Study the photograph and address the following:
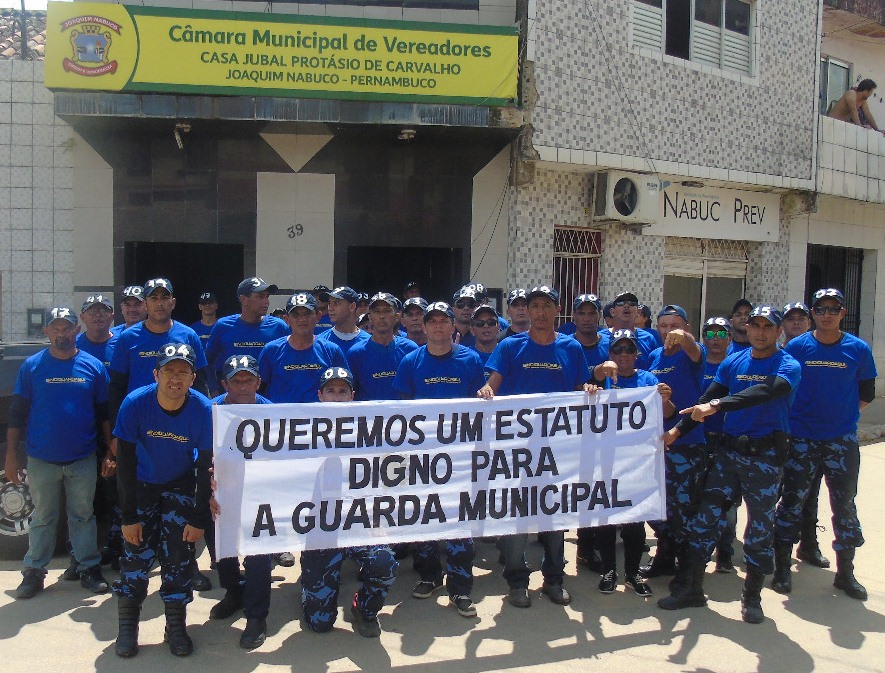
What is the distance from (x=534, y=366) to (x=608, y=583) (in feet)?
5.40

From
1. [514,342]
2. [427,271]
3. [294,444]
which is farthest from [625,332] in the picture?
[427,271]

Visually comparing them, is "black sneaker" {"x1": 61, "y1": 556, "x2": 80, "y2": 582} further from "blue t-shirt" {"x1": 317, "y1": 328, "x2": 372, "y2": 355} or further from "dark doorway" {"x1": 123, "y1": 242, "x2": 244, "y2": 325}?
"dark doorway" {"x1": 123, "y1": 242, "x2": 244, "y2": 325}

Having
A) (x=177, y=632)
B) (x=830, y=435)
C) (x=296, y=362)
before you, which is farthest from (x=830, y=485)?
(x=177, y=632)

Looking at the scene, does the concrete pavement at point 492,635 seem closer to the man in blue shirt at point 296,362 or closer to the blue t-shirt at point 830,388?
the blue t-shirt at point 830,388

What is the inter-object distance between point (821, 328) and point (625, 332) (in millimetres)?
1522

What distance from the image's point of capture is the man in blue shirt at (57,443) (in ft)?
17.2

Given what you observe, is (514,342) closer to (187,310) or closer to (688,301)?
(187,310)

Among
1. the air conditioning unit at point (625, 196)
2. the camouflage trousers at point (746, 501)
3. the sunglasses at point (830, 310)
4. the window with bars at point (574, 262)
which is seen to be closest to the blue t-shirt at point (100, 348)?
the camouflage trousers at point (746, 501)

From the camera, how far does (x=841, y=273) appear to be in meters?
15.8

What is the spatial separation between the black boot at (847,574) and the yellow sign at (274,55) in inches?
252

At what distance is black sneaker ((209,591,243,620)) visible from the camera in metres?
4.89

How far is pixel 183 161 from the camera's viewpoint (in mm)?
10188

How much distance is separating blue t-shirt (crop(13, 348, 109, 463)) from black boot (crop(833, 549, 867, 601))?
5.43 meters

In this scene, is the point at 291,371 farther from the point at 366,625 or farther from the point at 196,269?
the point at 196,269
